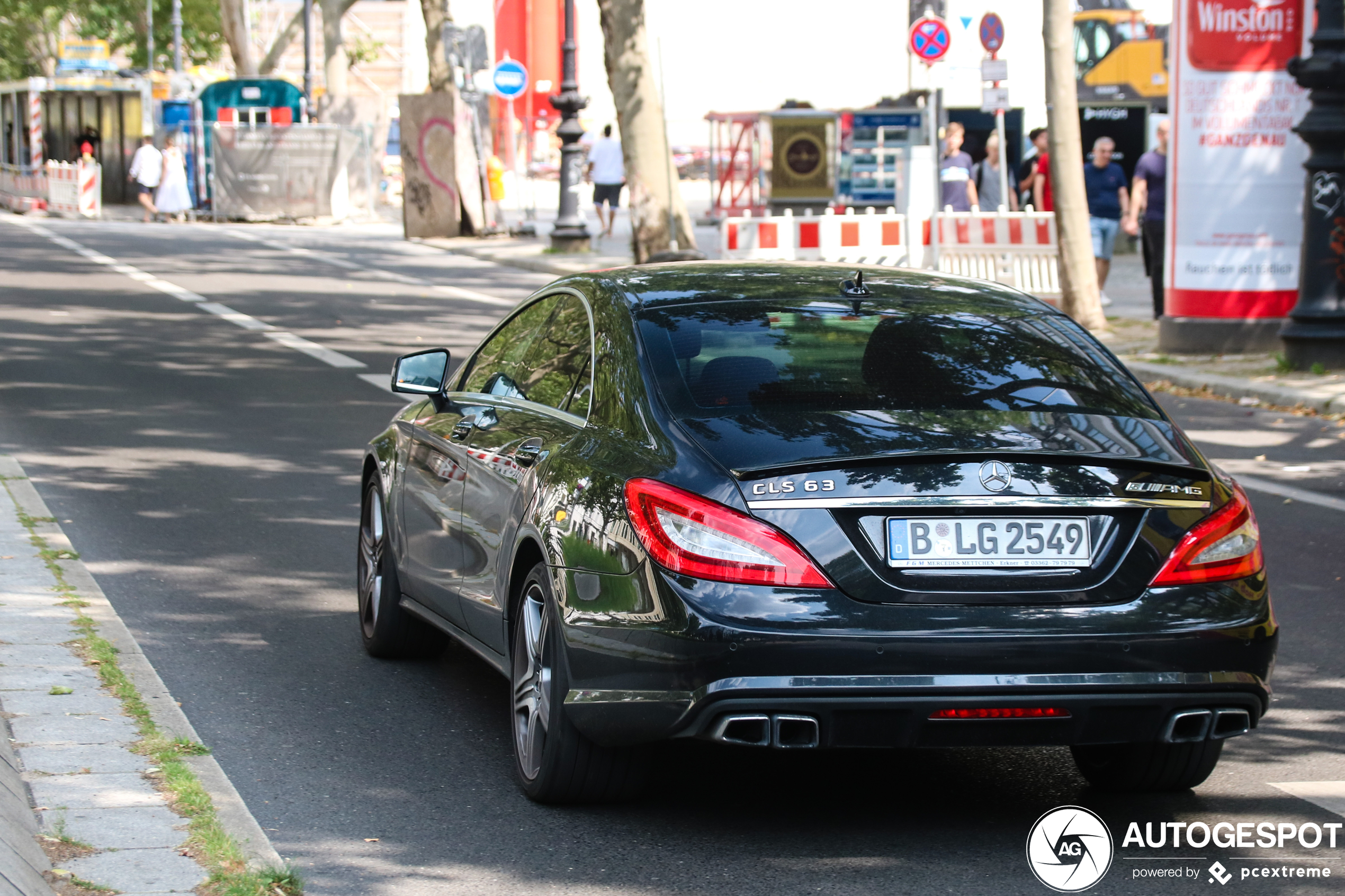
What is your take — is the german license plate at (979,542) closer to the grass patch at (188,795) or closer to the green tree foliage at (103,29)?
the grass patch at (188,795)

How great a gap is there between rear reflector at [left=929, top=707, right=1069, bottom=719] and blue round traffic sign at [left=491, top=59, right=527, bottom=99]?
3093cm

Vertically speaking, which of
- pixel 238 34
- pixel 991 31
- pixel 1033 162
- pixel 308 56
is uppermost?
pixel 238 34

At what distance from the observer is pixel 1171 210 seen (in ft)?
52.5

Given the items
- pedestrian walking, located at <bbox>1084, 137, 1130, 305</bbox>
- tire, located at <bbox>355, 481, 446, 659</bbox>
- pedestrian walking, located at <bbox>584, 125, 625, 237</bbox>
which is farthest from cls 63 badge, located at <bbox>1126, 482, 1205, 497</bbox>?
pedestrian walking, located at <bbox>584, 125, 625, 237</bbox>

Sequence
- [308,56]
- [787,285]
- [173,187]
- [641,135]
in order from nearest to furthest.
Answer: [787,285] < [641,135] < [173,187] < [308,56]

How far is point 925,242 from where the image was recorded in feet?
73.2

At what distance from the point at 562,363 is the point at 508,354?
2.17 ft

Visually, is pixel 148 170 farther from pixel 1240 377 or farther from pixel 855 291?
pixel 855 291

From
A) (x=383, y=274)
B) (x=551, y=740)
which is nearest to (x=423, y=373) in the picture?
(x=551, y=740)

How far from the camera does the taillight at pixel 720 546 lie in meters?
4.34

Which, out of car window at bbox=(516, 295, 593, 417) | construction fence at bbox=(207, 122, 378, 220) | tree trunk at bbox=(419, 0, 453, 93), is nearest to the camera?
car window at bbox=(516, 295, 593, 417)

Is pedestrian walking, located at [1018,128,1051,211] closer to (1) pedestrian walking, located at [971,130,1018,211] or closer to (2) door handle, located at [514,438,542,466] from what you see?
(1) pedestrian walking, located at [971,130,1018,211]

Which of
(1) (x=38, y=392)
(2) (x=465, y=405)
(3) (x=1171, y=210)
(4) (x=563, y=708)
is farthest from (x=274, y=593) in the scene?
(3) (x=1171, y=210)

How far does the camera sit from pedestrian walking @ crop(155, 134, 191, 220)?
4031cm
